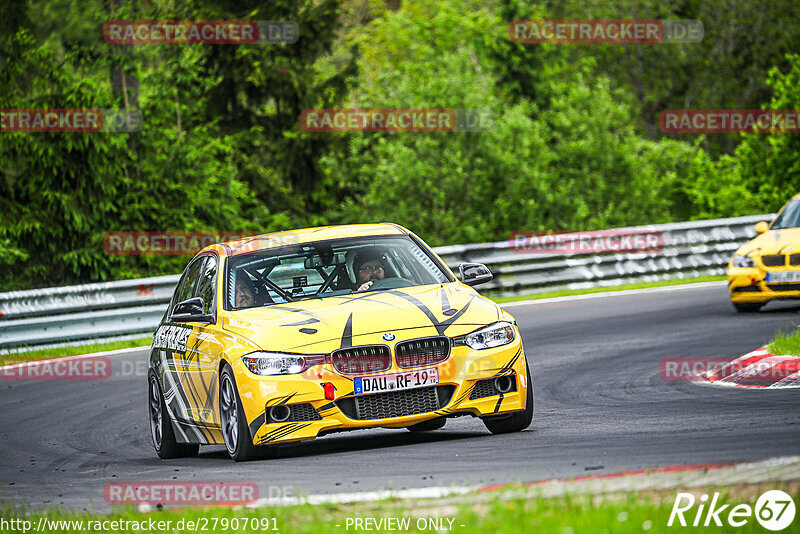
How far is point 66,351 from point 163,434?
827 centimetres

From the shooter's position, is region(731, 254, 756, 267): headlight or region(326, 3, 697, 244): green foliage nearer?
region(731, 254, 756, 267): headlight

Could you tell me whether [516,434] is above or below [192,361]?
below

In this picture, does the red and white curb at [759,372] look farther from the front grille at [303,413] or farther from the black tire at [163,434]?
the black tire at [163,434]

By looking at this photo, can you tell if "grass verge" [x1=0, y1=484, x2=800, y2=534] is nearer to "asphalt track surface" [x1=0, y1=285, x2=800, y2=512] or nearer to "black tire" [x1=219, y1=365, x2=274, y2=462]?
"asphalt track surface" [x1=0, y1=285, x2=800, y2=512]

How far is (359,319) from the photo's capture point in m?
8.86

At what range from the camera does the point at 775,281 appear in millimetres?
17266

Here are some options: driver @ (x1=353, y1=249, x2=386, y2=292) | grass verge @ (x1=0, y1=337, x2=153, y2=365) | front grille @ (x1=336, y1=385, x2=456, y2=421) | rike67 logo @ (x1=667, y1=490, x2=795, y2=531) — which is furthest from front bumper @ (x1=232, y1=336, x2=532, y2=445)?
grass verge @ (x1=0, y1=337, x2=153, y2=365)

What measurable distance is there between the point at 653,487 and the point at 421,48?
41.0m

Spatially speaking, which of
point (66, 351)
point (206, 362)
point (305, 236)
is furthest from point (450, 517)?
point (66, 351)

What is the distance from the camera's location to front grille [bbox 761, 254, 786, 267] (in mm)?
17219

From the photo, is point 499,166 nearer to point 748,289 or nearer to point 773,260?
point 748,289

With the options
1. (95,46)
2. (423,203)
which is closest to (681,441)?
(95,46)

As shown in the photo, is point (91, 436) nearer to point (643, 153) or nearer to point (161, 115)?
point (161, 115)

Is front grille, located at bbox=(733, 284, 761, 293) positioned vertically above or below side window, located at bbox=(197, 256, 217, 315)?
below
